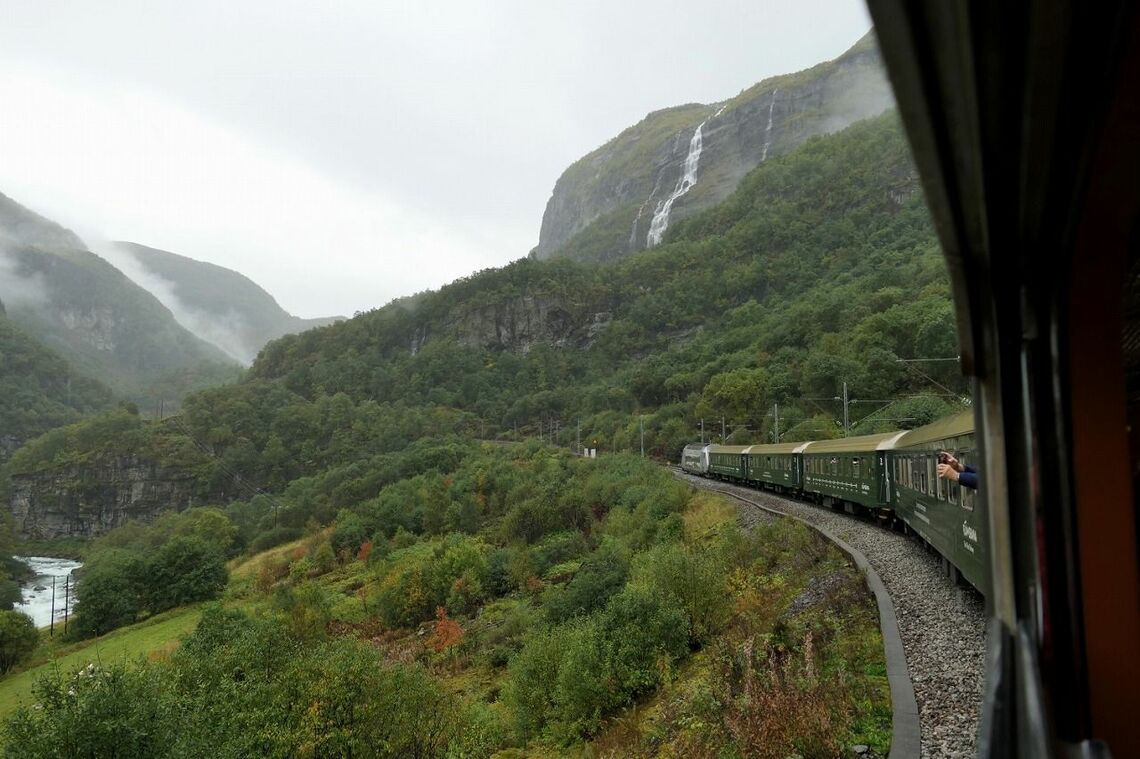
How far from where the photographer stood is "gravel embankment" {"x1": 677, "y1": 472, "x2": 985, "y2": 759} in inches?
221

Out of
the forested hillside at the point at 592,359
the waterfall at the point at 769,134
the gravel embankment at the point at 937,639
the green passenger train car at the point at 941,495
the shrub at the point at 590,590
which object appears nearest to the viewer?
the gravel embankment at the point at 937,639

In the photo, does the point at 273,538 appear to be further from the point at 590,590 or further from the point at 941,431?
the point at 941,431

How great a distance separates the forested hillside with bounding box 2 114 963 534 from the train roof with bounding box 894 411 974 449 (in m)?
33.2

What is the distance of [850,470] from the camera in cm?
1886

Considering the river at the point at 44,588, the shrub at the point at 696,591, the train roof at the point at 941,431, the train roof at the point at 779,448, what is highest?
the train roof at the point at 941,431

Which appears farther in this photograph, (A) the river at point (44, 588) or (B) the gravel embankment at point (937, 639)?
(A) the river at point (44, 588)

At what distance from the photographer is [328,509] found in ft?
229

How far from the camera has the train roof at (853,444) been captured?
54.2 ft

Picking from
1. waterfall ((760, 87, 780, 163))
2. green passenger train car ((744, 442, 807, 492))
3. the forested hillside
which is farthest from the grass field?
waterfall ((760, 87, 780, 163))

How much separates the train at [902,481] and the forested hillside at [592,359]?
21.5 m

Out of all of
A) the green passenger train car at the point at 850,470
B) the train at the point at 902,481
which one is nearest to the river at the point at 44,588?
the train at the point at 902,481

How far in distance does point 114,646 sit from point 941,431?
4876cm

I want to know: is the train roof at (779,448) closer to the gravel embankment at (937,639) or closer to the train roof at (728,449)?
the train roof at (728,449)

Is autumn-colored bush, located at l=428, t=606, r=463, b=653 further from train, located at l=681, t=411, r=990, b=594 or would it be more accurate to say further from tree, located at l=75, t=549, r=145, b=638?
tree, located at l=75, t=549, r=145, b=638
